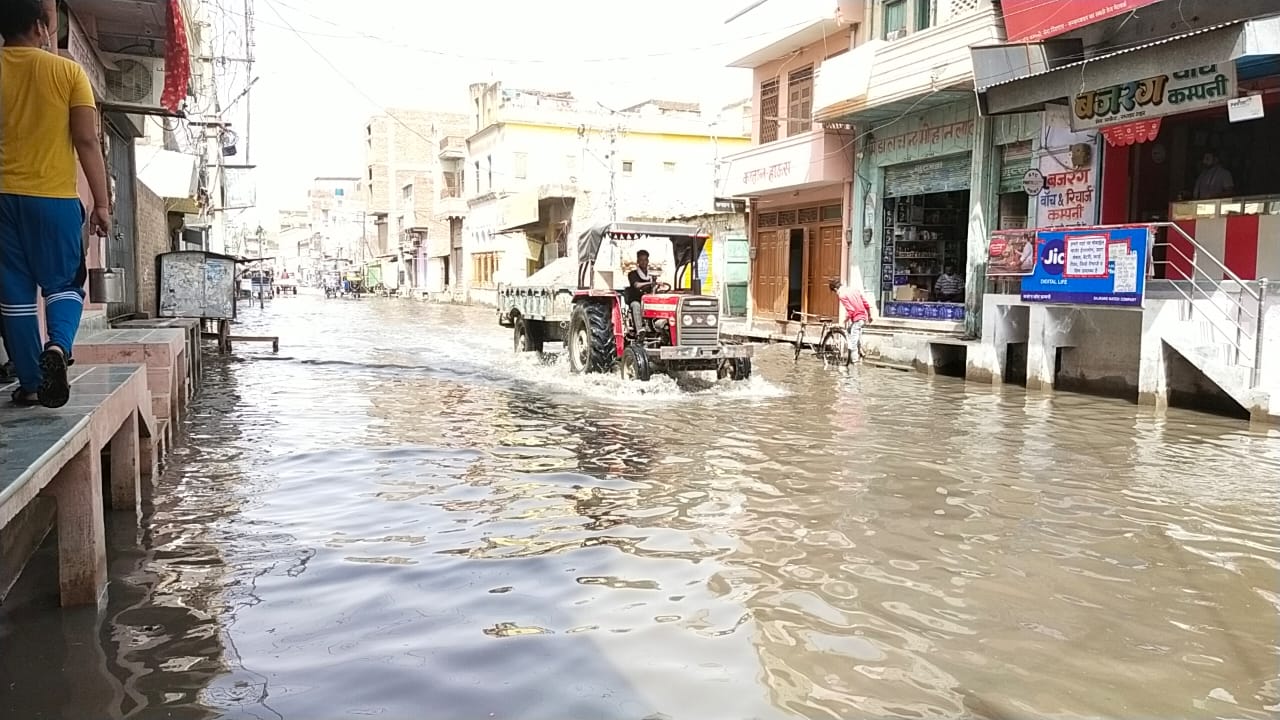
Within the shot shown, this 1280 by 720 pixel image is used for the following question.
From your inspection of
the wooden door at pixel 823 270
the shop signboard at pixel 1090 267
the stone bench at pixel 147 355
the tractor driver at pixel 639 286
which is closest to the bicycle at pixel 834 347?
the wooden door at pixel 823 270

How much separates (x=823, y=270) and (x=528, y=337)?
26.2 feet

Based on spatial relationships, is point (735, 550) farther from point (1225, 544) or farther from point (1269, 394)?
point (1269, 394)

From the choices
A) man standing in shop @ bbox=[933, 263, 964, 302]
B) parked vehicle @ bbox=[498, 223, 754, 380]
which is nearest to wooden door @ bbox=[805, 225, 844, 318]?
man standing in shop @ bbox=[933, 263, 964, 302]

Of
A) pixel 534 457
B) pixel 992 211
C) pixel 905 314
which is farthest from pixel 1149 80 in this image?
pixel 534 457

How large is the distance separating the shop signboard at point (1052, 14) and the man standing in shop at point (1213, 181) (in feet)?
8.29

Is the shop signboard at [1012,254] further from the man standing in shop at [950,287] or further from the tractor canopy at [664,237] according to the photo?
the tractor canopy at [664,237]

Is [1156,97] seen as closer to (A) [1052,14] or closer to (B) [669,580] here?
(A) [1052,14]

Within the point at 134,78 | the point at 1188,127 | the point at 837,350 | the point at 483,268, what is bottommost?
the point at 837,350

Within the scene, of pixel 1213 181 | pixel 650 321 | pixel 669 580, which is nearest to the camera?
pixel 669 580

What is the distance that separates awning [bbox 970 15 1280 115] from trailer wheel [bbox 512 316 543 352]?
8074 mm

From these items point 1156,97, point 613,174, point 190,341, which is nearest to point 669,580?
point 190,341

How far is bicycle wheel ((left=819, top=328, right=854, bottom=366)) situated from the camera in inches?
676

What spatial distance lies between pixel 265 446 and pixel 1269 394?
10.1 metres

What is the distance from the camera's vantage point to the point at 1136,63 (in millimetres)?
11891
